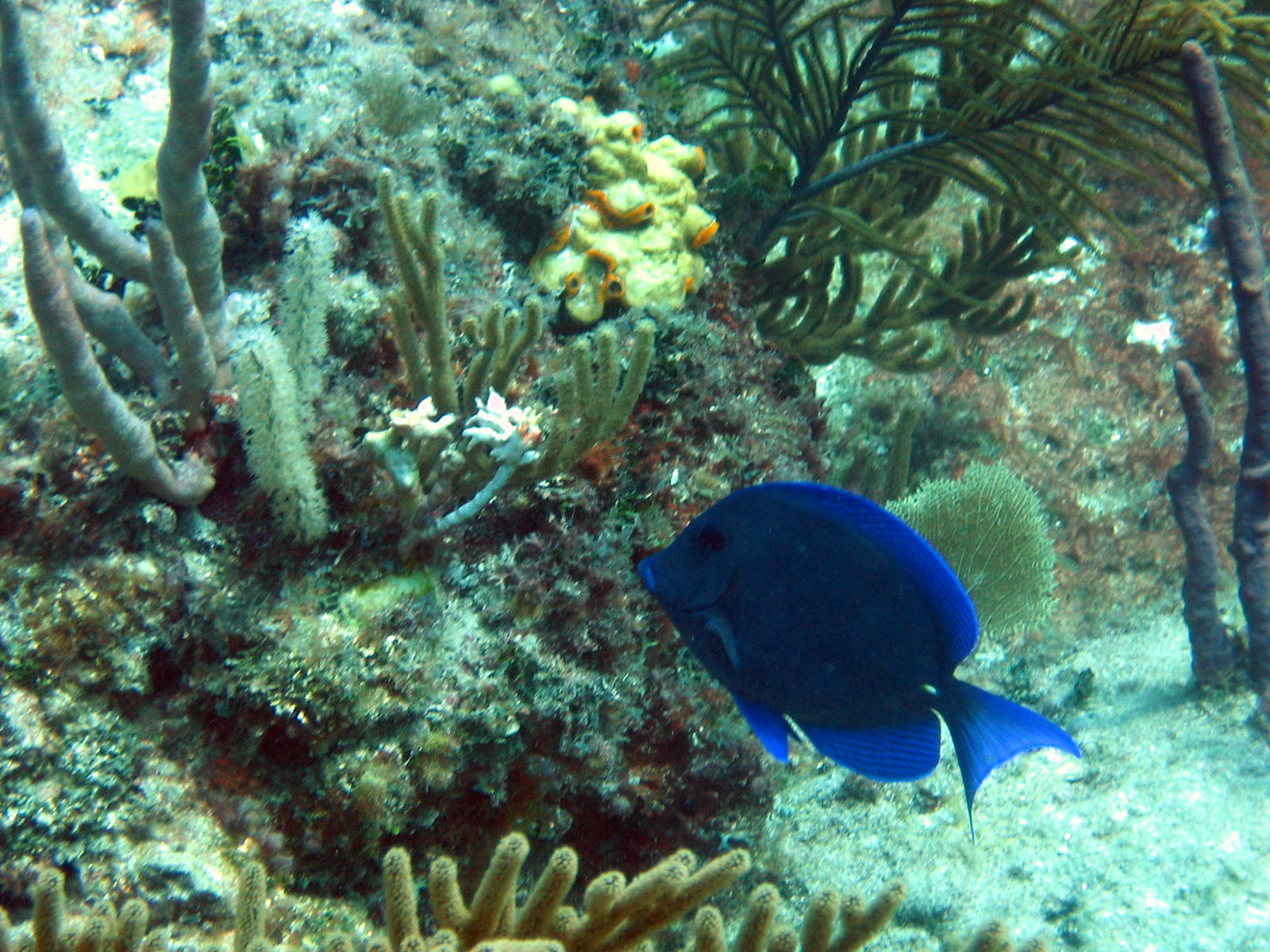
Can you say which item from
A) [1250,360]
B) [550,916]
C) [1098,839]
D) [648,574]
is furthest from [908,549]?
[1250,360]

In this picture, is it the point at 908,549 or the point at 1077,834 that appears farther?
the point at 1077,834

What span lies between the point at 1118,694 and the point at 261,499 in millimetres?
4607

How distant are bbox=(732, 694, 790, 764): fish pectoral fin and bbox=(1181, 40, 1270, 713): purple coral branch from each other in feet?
11.0

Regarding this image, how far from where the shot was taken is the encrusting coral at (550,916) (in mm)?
1359

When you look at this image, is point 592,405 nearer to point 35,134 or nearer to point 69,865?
point 35,134

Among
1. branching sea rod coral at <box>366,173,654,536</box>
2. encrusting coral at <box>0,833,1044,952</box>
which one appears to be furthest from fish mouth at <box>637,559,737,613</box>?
branching sea rod coral at <box>366,173,654,536</box>

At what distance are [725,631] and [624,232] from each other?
7.45 feet

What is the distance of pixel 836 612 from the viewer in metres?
1.53

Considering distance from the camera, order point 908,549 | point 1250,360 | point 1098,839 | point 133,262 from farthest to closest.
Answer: point 1250,360 → point 1098,839 → point 133,262 → point 908,549

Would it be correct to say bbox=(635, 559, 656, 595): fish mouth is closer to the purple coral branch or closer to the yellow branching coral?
the yellow branching coral

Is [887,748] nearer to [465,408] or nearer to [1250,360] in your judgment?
[465,408]

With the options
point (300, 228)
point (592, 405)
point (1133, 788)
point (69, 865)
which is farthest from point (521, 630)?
point (1133, 788)

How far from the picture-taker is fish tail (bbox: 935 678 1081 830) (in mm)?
1463

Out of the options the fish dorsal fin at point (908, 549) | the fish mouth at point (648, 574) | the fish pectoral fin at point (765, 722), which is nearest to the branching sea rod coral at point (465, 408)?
the fish mouth at point (648, 574)
